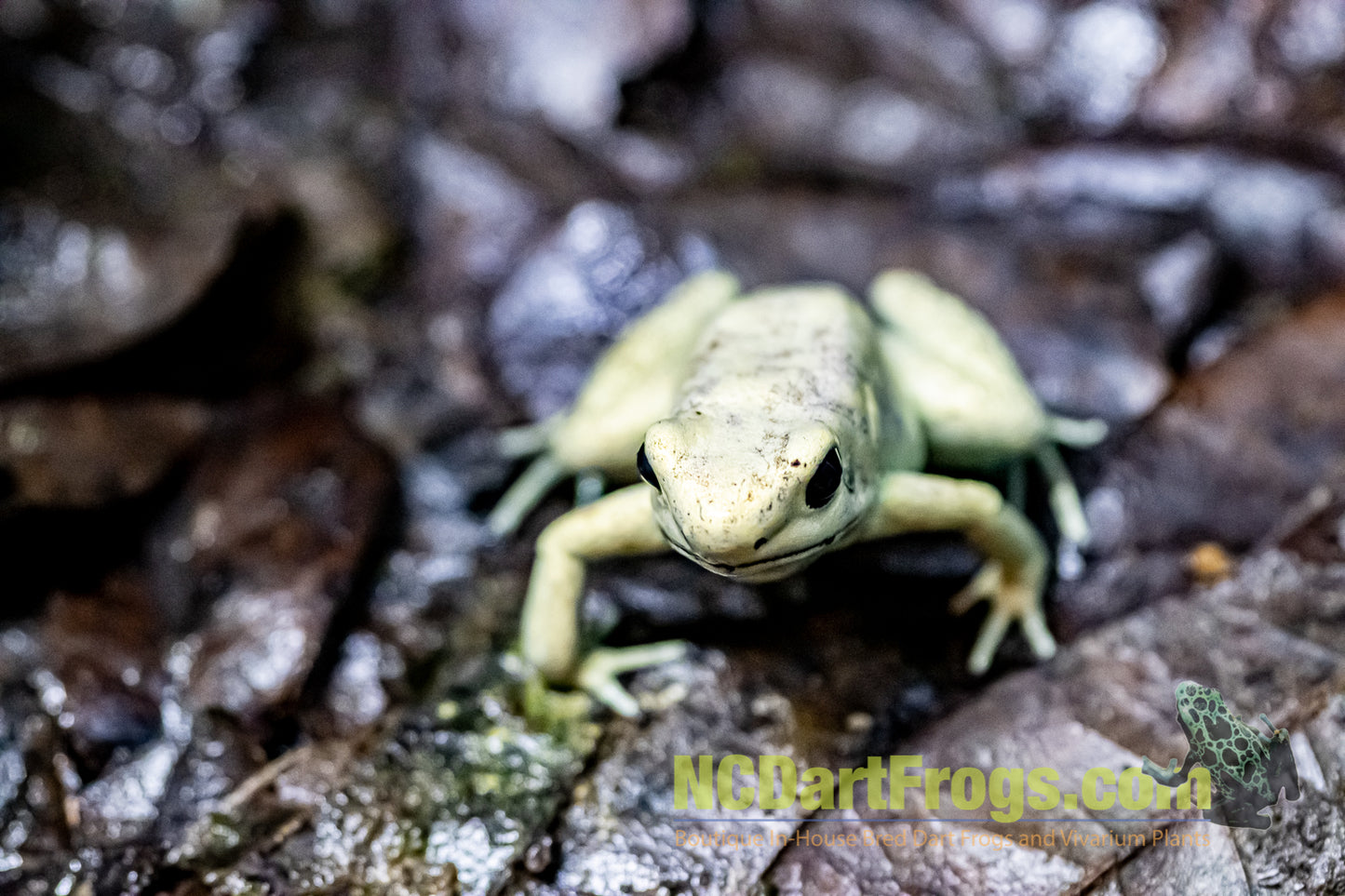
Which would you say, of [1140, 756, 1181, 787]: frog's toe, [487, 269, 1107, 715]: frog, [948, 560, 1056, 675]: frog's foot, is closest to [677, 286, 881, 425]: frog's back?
[487, 269, 1107, 715]: frog

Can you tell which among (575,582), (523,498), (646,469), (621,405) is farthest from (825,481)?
(523,498)

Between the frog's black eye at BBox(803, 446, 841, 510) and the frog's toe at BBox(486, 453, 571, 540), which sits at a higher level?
the frog's black eye at BBox(803, 446, 841, 510)

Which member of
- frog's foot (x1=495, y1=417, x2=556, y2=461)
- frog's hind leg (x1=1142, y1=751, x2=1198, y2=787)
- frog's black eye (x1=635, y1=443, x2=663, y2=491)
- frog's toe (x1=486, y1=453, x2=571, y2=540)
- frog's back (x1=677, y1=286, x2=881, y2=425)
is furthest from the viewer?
frog's foot (x1=495, y1=417, x2=556, y2=461)

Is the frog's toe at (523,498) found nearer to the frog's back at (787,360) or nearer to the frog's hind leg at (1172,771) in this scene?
the frog's back at (787,360)

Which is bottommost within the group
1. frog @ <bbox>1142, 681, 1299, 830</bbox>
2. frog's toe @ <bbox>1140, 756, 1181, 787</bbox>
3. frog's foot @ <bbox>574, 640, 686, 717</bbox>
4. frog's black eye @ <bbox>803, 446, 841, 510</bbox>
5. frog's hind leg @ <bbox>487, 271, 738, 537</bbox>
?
frog's foot @ <bbox>574, 640, 686, 717</bbox>

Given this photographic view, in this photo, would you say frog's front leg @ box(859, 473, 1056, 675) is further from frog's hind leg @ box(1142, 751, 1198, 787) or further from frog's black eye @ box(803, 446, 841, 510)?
frog's hind leg @ box(1142, 751, 1198, 787)

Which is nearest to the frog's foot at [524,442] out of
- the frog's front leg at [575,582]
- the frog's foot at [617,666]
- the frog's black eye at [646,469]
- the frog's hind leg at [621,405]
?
the frog's hind leg at [621,405]

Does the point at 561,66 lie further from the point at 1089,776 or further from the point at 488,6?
the point at 1089,776

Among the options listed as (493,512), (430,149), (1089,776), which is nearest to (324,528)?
(493,512)
